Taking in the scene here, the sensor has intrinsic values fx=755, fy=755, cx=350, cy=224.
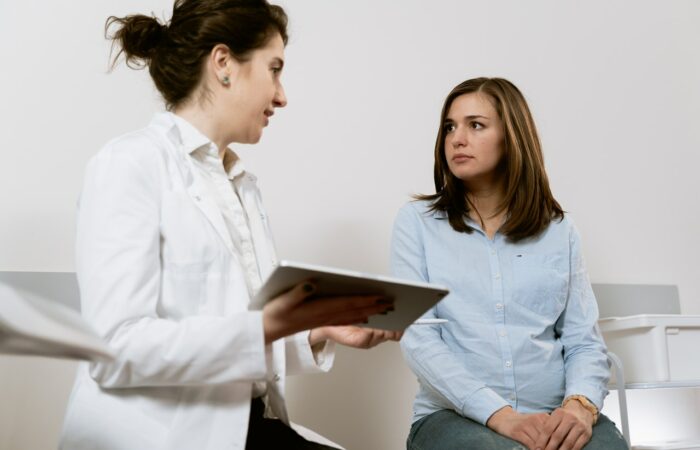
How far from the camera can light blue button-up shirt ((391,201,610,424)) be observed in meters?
1.61

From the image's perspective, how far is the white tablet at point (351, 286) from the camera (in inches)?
33.8

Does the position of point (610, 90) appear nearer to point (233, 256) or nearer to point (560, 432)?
point (560, 432)

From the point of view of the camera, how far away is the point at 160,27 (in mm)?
1337

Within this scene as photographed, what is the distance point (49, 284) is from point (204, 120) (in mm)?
695

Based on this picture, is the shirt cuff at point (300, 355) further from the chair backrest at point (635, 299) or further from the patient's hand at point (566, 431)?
the chair backrest at point (635, 299)

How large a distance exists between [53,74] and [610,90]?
1.91 meters

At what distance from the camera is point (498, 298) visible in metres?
1.68

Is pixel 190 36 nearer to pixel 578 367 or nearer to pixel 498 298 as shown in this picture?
pixel 498 298

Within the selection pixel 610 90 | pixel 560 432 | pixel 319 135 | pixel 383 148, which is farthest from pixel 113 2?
pixel 610 90

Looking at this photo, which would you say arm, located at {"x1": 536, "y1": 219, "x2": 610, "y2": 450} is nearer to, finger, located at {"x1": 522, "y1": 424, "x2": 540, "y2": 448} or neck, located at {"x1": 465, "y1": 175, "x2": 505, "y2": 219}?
finger, located at {"x1": 522, "y1": 424, "x2": 540, "y2": 448}

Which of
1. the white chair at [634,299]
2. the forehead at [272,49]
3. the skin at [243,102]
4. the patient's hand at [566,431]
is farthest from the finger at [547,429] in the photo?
the white chair at [634,299]

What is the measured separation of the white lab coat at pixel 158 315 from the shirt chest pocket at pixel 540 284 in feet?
2.41

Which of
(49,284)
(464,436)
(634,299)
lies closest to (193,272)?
(464,436)

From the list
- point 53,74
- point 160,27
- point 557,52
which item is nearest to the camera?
point 160,27
